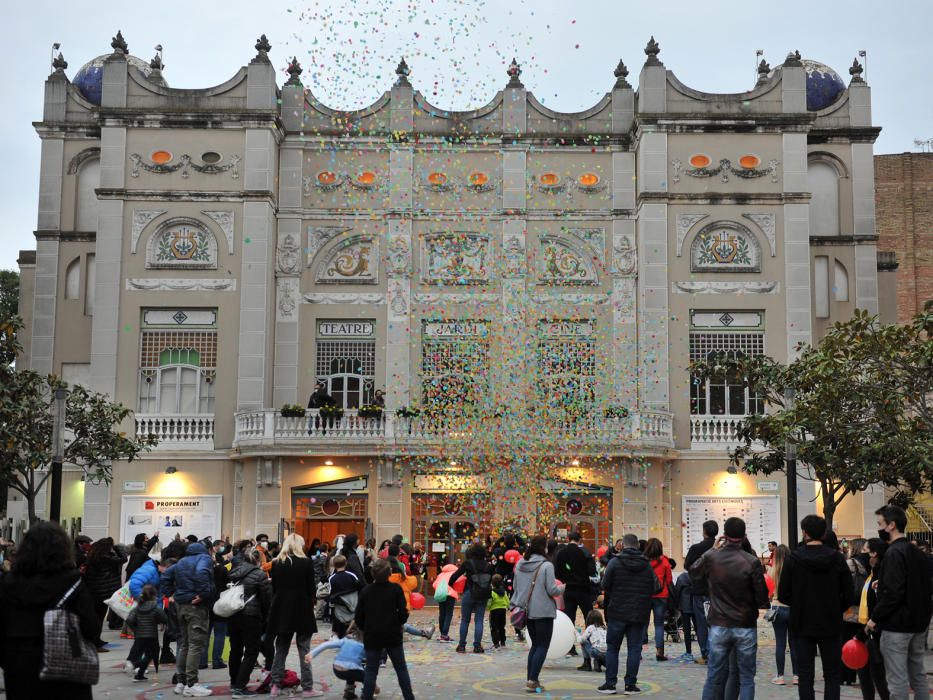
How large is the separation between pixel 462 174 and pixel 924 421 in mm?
19967

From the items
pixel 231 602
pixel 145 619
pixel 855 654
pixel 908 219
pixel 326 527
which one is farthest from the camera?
pixel 908 219

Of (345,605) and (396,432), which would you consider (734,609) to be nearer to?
(345,605)

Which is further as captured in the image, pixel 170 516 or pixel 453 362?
pixel 453 362

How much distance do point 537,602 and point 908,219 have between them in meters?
39.1

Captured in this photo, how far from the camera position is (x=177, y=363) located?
35.2 metres

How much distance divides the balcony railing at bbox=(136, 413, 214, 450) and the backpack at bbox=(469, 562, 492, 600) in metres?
16.6

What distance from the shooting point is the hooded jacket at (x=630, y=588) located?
14.6 metres

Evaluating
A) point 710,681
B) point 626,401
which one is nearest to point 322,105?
point 626,401

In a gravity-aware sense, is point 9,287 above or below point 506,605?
above

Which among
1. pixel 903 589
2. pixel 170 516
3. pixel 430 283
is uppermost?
pixel 430 283

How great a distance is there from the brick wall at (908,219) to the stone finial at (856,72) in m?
11.8

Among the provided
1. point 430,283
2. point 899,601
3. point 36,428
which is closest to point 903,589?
point 899,601

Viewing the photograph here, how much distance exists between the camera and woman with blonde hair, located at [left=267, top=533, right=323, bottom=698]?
46.4ft

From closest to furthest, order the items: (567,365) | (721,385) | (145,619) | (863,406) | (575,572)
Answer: (145,619), (575,572), (863,406), (567,365), (721,385)
